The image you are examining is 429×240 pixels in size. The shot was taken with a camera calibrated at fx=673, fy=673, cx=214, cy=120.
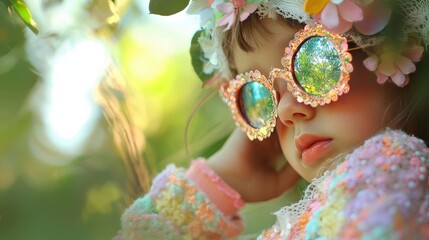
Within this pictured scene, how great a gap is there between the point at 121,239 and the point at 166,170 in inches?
9.7

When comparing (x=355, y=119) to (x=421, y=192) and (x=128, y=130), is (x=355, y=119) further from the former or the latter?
(x=128, y=130)

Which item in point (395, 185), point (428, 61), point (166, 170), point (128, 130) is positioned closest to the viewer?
point (395, 185)

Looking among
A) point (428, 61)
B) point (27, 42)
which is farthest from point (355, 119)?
point (27, 42)

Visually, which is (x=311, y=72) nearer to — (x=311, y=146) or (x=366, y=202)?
(x=311, y=146)

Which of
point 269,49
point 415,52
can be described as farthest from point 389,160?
point 269,49

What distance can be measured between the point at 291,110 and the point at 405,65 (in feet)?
0.53

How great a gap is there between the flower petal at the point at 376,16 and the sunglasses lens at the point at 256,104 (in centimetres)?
21

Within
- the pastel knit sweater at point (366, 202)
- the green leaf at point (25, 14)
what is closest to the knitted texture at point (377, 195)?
the pastel knit sweater at point (366, 202)

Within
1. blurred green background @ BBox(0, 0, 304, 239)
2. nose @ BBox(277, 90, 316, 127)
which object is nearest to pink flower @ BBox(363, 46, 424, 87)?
nose @ BBox(277, 90, 316, 127)

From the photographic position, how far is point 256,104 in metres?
0.98

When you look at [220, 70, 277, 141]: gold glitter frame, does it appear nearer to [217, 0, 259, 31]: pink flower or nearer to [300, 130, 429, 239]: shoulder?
[217, 0, 259, 31]: pink flower

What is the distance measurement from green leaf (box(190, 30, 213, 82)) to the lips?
0.29m

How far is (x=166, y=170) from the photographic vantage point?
42.3 inches

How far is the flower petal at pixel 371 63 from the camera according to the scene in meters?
0.80
